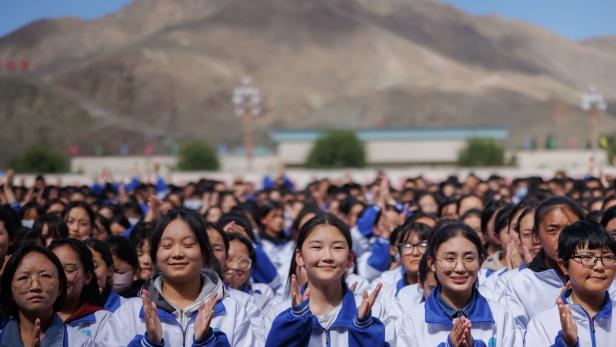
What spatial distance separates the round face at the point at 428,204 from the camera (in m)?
9.88

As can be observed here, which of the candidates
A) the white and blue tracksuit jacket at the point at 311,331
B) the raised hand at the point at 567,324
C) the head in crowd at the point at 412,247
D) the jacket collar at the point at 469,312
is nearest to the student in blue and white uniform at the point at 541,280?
the jacket collar at the point at 469,312

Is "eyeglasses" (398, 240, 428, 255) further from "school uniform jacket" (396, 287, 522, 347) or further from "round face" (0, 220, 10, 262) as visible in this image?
"round face" (0, 220, 10, 262)

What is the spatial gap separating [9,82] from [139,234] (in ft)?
218

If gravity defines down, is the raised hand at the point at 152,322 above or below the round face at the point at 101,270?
below

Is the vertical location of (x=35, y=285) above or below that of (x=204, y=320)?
above

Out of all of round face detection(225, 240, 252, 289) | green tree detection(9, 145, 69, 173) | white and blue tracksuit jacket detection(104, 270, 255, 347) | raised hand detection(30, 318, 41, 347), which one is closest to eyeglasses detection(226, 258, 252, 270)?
round face detection(225, 240, 252, 289)

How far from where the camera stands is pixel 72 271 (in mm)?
4848

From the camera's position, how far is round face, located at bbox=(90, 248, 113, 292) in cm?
545

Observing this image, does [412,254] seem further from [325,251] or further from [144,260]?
[144,260]

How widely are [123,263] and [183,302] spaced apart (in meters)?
1.78

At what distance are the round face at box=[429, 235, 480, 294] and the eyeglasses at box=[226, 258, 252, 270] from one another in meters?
1.94

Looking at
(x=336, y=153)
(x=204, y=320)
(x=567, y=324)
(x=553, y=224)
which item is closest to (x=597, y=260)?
(x=567, y=324)

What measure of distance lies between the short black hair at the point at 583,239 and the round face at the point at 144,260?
3.17 metres

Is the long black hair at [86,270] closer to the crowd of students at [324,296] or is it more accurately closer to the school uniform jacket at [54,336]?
the crowd of students at [324,296]
